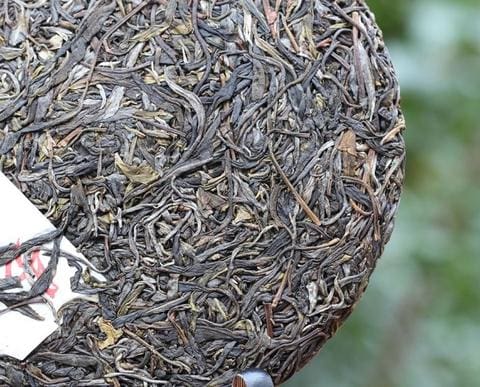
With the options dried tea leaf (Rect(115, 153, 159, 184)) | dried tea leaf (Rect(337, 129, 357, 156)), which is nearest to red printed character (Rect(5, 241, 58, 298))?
dried tea leaf (Rect(115, 153, 159, 184))

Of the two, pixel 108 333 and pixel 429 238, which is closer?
pixel 108 333

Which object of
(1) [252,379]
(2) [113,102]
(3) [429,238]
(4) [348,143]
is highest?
(2) [113,102]

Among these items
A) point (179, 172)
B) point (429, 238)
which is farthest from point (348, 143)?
point (429, 238)

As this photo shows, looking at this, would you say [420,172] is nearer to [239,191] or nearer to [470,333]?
[470,333]

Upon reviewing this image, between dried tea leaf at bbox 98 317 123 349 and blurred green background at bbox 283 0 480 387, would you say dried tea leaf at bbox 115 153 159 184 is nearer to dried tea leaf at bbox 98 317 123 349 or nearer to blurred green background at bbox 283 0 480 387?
dried tea leaf at bbox 98 317 123 349

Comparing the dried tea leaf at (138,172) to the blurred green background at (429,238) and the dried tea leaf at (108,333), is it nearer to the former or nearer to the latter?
the dried tea leaf at (108,333)

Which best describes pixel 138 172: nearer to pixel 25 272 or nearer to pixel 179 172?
pixel 179 172

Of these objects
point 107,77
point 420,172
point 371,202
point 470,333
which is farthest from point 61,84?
point 470,333
